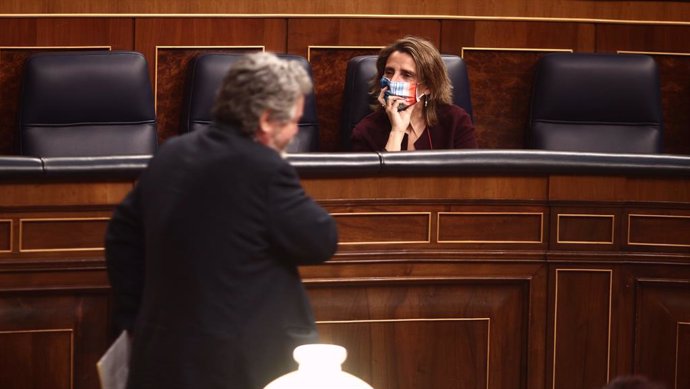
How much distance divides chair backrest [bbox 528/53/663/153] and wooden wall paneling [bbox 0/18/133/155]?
127 centimetres

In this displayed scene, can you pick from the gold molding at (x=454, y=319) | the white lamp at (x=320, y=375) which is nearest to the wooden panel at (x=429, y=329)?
the gold molding at (x=454, y=319)

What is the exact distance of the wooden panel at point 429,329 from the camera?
2.30 metres

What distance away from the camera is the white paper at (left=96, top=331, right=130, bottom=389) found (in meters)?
1.76

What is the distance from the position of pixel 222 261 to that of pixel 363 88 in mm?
1677

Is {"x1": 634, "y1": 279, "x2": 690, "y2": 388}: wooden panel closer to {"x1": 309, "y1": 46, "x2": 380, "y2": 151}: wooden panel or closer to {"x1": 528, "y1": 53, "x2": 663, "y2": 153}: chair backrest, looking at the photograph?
{"x1": 528, "y1": 53, "x2": 663, "y2": 153}: chair backrest

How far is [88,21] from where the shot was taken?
137 inches

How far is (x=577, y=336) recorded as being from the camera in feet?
7.91

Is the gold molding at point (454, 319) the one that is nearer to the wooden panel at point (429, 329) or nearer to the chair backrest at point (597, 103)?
the wooden panel at point (429, 329)

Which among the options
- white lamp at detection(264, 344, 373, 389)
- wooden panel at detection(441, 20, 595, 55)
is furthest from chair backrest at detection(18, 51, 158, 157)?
white lamp at detection(264, 344, 373, 389)

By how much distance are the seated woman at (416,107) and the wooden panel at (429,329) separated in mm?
784

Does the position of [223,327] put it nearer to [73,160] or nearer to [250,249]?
[250,249]

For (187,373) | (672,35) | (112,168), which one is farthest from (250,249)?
(672,35)

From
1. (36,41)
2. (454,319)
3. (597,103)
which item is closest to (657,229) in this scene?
(454,319)

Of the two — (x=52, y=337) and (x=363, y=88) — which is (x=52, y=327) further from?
(x=363, y=88)
